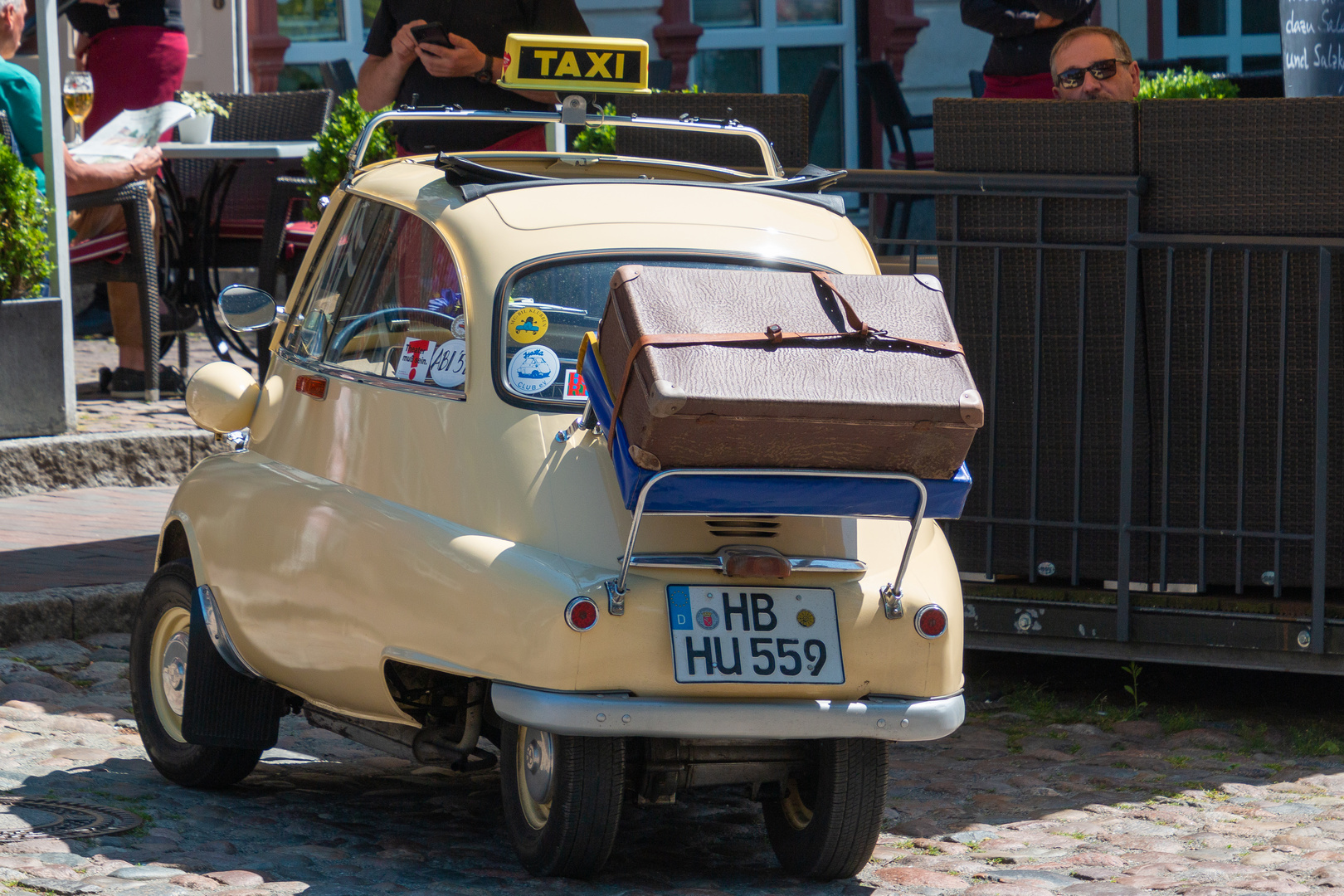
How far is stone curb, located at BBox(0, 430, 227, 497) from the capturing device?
8.38m

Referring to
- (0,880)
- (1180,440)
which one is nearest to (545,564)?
(0,880)

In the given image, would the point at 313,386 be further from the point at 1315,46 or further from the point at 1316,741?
the point at 1315,46

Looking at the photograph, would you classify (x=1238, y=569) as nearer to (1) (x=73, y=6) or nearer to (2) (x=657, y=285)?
(2) (x=657, y=285)

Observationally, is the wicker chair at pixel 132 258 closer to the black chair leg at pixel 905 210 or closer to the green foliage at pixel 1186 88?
the black chair leg at pixel 905 210

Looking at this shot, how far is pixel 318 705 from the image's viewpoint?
15.6 feet

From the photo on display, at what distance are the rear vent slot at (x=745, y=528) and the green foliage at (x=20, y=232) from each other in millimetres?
5360

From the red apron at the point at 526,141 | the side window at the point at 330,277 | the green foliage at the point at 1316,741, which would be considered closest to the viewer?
the side window at the point at 330,277

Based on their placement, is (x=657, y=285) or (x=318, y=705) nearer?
(x=657, y=285)

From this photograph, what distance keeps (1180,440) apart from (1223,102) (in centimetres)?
106

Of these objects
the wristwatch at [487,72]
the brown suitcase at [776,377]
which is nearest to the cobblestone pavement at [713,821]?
the brown suitcase at [776,377]

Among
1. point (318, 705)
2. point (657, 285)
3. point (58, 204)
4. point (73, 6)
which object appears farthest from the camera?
point (73, 6)

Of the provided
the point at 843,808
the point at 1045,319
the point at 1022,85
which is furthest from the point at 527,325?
the point at 1022,85

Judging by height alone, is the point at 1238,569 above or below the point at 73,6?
below

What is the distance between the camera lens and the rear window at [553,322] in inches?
171
